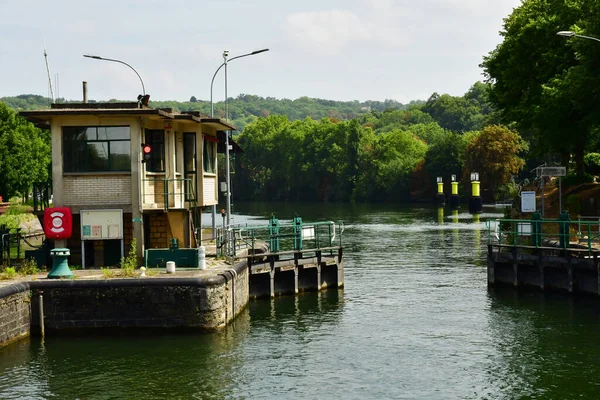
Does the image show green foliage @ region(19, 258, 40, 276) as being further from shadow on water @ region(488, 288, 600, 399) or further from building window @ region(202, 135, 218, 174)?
shadow on water @ region(488, 288, 600, 399)

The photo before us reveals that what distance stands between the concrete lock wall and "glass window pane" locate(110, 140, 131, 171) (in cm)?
661

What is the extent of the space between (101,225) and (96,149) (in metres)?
2.90

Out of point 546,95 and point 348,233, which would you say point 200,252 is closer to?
point 546,95

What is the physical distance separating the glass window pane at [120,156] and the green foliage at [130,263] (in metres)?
2.87

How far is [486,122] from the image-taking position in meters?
161

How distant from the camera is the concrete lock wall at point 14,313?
29.5m

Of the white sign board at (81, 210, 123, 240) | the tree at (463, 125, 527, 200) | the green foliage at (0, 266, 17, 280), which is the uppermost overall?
the tree at (463, 125, 527, 200)

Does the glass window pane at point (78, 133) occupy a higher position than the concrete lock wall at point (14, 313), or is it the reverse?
the glass window pane at point (78, 133)

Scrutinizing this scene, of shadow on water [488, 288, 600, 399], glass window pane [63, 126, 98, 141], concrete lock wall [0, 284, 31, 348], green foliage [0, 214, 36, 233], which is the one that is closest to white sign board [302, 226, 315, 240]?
shadow on water [488, 288, 600, 399]

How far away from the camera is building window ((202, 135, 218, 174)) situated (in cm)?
4247

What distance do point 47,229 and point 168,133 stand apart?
21.3 ft

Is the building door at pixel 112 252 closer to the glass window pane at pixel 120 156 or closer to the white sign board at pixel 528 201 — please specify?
the glass window pane at pixel 120 156

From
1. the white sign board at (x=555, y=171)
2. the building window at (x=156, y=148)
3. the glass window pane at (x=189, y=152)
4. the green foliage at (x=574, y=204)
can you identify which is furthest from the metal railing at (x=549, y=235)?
the building window at (x=156, y=148)

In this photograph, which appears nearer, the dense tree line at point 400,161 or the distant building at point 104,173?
the distant building at point 104,173
